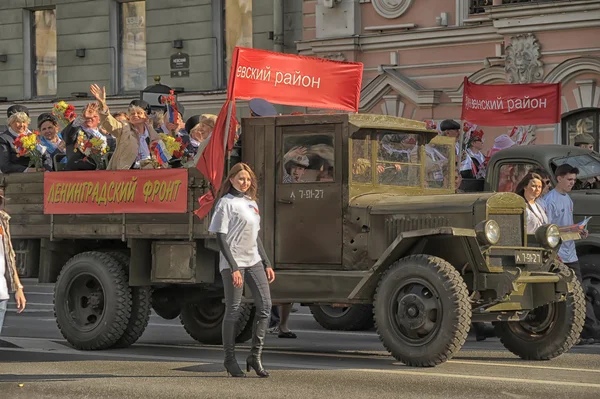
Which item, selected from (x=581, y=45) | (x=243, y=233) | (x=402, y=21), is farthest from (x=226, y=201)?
(x=402, y=21)

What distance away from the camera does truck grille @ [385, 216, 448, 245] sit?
13023 millimetres

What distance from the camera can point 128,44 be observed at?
33.7 metres

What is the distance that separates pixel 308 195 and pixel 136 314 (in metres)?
2.15

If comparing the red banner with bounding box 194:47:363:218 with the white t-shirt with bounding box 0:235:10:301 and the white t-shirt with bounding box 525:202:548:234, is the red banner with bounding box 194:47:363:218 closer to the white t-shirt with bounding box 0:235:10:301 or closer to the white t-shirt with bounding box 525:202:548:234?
the white t-shirt with bounding box 525:202:548:234

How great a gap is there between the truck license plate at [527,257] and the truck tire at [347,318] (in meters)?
3.86

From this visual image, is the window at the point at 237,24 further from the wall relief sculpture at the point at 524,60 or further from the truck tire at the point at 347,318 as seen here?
the truck tire at the point at 347,318

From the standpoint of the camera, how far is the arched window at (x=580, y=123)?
26.4m

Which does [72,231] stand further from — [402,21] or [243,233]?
[402,21]

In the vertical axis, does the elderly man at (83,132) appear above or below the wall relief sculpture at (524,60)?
below

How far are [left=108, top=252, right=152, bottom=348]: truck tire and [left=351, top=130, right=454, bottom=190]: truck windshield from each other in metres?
2.46

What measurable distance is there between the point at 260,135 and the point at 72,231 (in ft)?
7.61

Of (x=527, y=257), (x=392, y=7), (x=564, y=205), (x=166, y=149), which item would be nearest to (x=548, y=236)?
(x=527, y=257)

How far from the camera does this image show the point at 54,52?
3497 centimetres

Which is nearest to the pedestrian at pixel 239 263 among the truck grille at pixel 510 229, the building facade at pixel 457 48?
the truck grille at pixel 510 229
